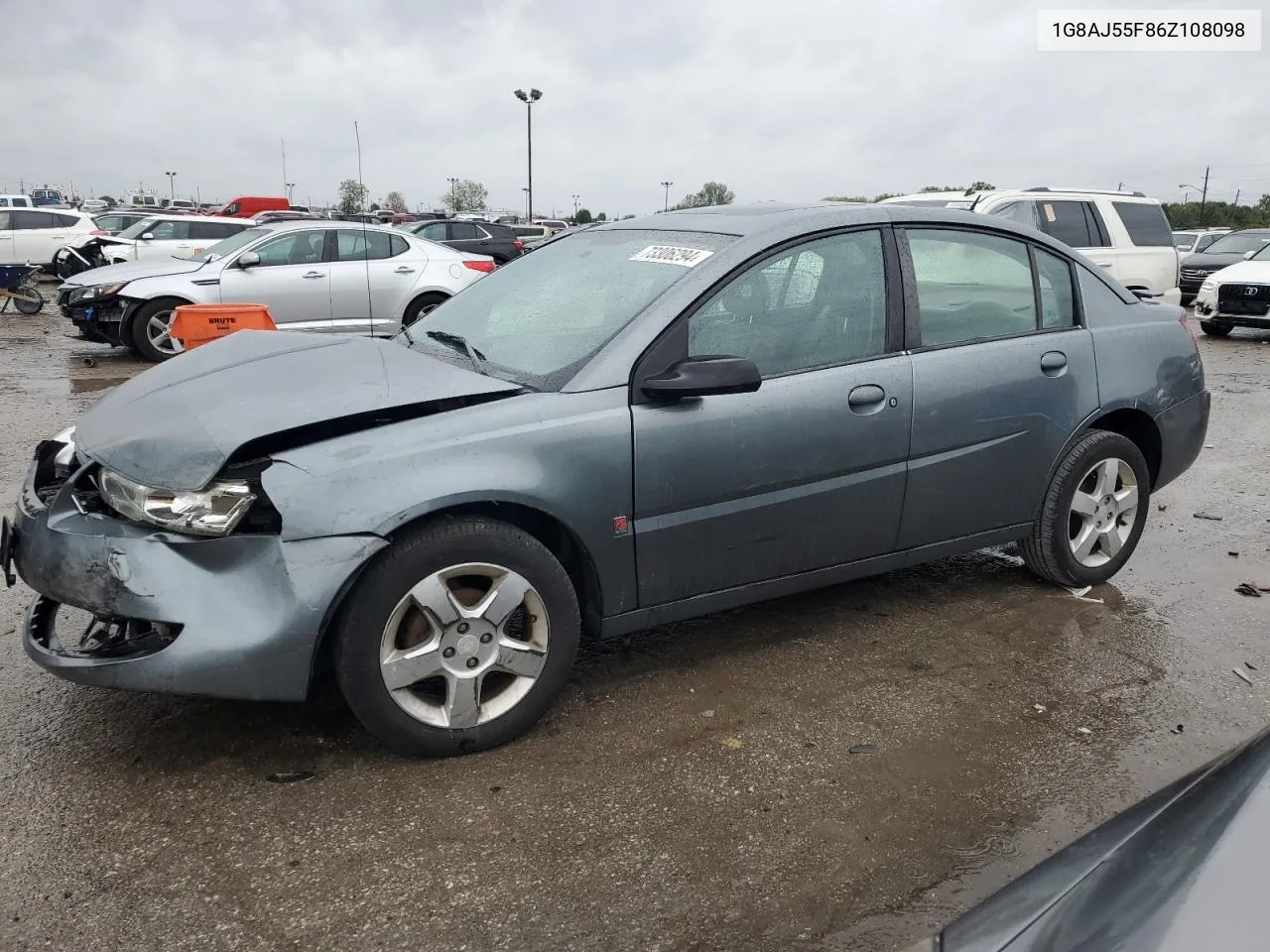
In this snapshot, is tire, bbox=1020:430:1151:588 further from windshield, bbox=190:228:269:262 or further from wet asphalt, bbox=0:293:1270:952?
windshield, bbox=190:228:269:262

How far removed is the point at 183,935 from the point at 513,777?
3.10 ft

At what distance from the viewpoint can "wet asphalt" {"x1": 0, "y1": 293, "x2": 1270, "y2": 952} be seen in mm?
Result: 2334

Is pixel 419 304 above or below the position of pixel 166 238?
below

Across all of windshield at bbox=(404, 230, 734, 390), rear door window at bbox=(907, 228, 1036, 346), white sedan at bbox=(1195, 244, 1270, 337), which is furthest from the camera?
white sedan at bbox=(1195, 244, 1270, 337)

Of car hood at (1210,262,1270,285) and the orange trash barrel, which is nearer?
the orange trash barrel

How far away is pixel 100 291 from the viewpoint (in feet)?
35.0

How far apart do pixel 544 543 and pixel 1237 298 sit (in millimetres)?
14557

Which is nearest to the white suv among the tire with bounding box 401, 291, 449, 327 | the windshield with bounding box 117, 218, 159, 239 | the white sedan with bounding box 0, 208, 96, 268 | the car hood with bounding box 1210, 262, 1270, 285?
the car hood with bounding box 1210, 262, 1270, 285

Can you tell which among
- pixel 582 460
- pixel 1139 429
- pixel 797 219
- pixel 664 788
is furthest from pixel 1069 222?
pixel 664 788

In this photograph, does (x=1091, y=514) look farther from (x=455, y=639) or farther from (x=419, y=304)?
(x=419, y=304)

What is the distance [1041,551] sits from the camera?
426cm

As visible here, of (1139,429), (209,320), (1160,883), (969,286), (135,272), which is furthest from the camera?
(135,272)

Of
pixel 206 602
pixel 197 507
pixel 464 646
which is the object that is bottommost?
pixel 464 646

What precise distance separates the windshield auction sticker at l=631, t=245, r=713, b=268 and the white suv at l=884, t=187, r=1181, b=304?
7995 millimetres
